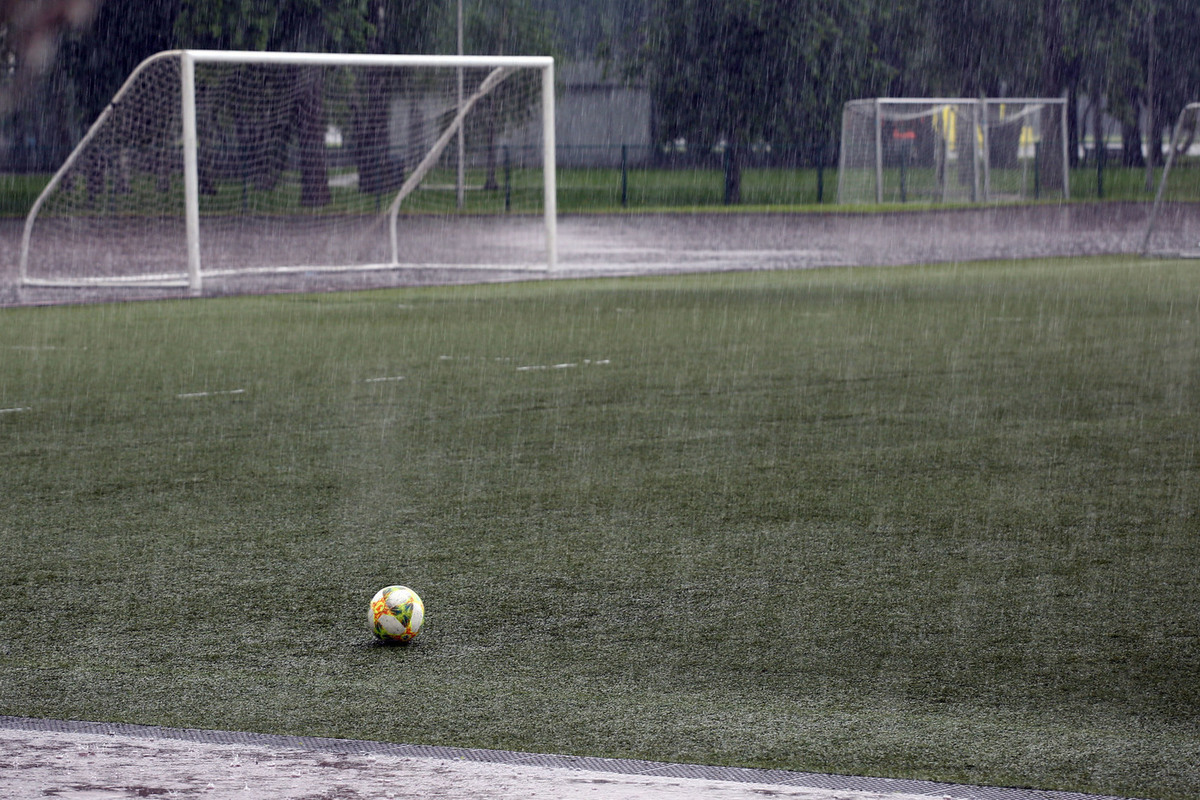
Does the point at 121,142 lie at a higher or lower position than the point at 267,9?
lower

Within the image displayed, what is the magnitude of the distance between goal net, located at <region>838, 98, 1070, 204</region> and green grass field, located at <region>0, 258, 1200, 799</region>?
24815 mm

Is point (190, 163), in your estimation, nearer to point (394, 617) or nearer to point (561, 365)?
point (561, 365)

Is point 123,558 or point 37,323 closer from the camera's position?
point 123,558

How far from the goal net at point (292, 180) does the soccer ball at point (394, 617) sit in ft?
43.9

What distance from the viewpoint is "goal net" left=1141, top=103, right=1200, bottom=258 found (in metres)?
19.6

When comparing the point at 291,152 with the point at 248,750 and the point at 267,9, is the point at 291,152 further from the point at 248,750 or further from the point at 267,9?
the point at 248,750

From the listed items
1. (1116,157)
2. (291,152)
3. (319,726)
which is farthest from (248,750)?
(1116,157)

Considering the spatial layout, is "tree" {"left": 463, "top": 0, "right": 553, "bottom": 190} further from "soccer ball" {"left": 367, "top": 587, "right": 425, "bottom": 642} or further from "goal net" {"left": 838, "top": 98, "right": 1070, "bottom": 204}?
"soccer ball" {"left": 367, "top": 587, "right": 425, "bottom": 642}

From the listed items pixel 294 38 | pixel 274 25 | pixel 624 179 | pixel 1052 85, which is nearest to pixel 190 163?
pixel 274 25

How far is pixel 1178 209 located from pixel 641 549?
2850 cm

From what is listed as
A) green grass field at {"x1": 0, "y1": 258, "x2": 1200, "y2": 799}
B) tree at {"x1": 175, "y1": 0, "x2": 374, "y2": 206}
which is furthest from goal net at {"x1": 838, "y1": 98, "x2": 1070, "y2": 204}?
green grass field at {"x1": 0, "y1": 258, "x2": 1200, "y2": 799}

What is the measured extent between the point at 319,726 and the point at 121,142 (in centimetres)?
1994

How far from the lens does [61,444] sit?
7.44 meters

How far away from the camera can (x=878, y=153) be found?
34.5 m
